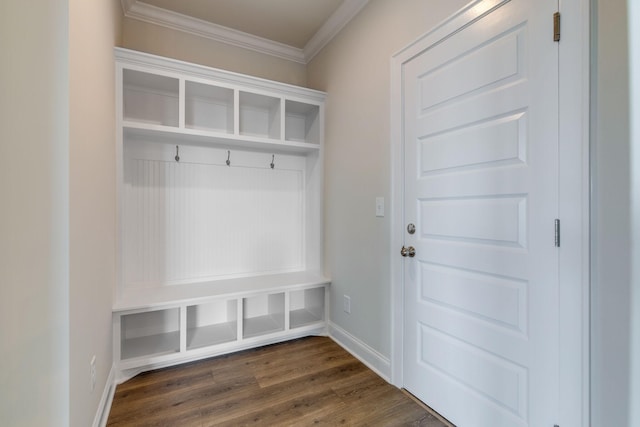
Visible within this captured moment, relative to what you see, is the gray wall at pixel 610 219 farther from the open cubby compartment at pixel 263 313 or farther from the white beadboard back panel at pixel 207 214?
the white beadboard back panel at pixel 207 214

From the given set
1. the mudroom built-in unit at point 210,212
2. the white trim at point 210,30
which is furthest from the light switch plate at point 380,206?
the white trim at point 210,30

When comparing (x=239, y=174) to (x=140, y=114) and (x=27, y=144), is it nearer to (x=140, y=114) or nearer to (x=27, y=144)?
(x=140, y=114)

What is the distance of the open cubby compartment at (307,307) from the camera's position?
258cm

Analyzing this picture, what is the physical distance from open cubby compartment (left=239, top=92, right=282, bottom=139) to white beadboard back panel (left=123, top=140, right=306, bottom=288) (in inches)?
8.8

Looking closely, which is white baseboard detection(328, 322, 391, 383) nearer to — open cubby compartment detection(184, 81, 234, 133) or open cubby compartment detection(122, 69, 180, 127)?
open cubby compartment detection(184, 81, 234, 133)

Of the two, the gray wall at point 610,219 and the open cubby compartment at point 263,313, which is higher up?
the gray wall at point 610,219

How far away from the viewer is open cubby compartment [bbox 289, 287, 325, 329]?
2.58m

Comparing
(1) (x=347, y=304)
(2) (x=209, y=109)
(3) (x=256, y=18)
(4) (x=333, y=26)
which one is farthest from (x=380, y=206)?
(3) (x=256, y=18)

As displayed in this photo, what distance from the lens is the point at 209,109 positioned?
2498mm

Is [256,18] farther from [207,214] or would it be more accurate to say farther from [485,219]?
[485,219]

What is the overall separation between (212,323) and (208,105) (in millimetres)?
1914

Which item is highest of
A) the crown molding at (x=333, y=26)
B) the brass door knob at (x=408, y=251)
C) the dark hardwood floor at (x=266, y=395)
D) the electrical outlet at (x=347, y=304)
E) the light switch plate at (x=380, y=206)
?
the crown molding at (x=333, y=26)

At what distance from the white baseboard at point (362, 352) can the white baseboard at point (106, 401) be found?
5.09 feet

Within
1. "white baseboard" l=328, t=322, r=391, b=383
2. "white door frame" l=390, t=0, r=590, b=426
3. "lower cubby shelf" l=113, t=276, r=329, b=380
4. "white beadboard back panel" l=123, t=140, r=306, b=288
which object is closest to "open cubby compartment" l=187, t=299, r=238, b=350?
"lower cubby shelf" l=113, t=276, r=329, b=380
